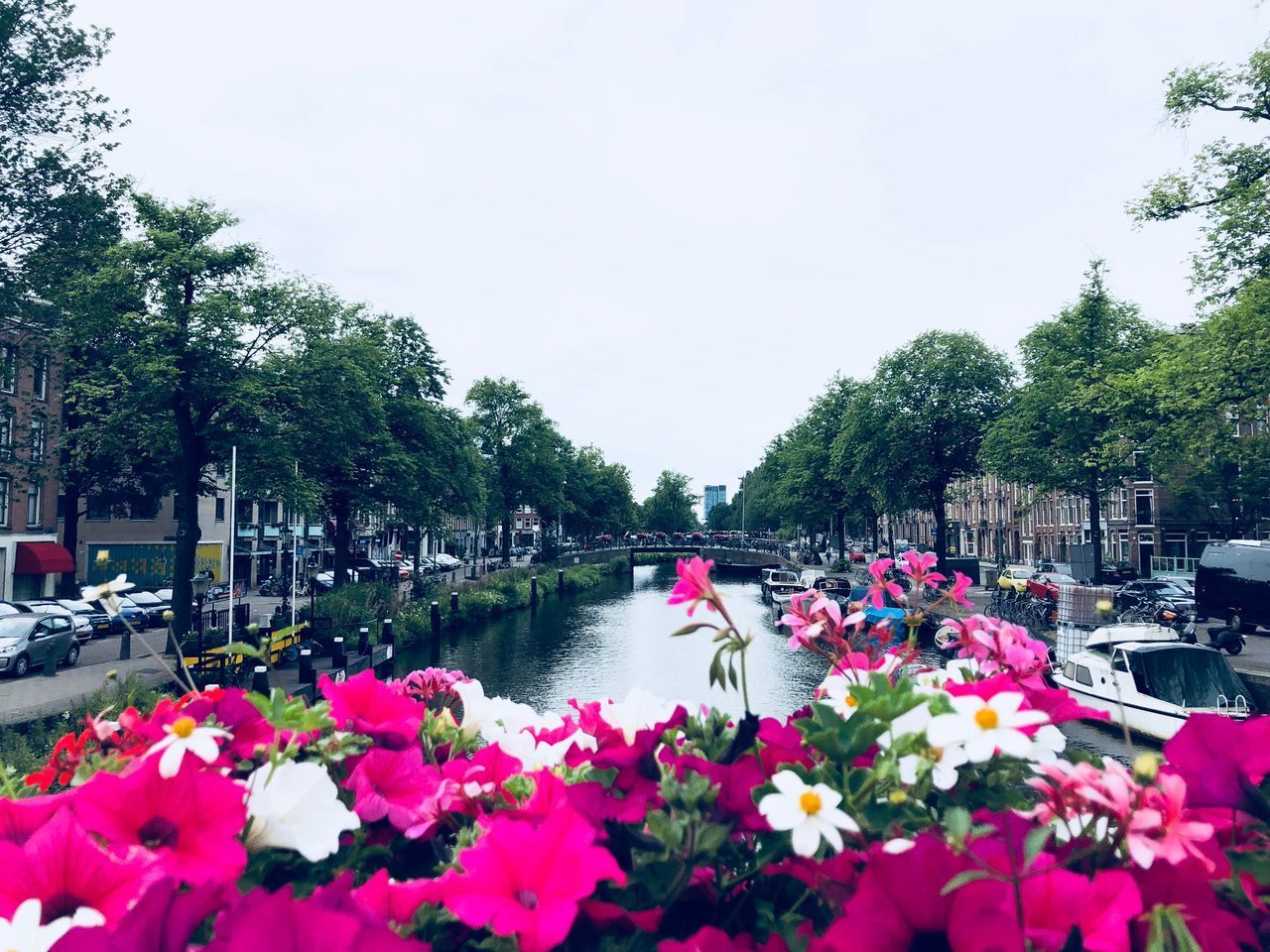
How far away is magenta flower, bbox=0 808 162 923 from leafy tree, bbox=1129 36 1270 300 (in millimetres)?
24432

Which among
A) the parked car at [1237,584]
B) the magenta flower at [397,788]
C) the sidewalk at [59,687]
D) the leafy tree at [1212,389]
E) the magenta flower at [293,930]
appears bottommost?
the sidewalk at [59,687]

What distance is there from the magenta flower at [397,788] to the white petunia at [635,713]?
424mm

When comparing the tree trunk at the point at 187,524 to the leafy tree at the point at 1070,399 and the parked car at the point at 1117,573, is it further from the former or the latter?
the parked car at the point at 1117,573

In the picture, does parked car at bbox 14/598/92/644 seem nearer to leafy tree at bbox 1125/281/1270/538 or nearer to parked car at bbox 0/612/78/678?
parked car at bbox 0/612/78/678

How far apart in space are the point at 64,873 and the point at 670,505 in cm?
12331

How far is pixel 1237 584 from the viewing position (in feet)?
81.0

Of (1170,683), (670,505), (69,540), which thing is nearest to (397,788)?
(1170,683)

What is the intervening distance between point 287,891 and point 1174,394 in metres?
23.5

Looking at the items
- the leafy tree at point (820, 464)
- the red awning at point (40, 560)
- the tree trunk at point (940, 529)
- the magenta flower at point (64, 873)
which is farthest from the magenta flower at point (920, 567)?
the leafy tree at point (820, 464)

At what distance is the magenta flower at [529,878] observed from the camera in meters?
1.07

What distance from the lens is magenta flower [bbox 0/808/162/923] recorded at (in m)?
1.13

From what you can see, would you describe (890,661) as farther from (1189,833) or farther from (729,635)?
(1189,833)

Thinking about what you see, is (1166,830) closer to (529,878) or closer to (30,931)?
(529,878)

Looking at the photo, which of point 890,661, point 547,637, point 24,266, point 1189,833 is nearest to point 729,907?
point 1189,833
